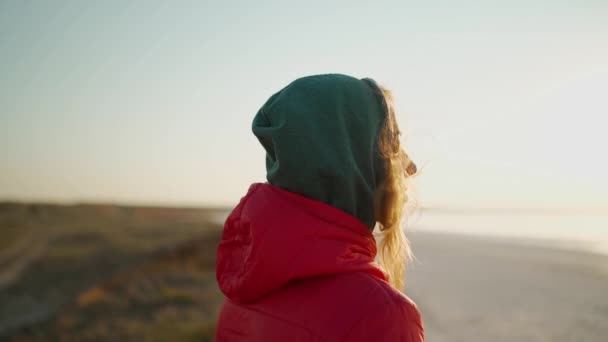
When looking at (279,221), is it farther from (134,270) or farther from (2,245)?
(2,245)

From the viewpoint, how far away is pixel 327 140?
1.27 meters

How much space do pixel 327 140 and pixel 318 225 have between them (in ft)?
0.77

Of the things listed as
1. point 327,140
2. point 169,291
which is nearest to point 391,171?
point 327,140

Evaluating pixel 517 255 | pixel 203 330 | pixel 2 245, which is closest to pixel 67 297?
pixel 203 330

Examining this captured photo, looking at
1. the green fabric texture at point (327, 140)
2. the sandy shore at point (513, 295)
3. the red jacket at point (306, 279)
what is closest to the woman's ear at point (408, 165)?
the green fabric texture at point (327, 140)

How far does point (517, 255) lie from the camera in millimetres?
15523

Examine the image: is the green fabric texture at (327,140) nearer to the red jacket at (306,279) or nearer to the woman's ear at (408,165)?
the red jacket at (306,279)

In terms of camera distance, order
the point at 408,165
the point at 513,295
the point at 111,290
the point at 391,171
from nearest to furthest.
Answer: the point at 391,171 → the point at 408,165 → the point at 111,290 → the point at 513,295

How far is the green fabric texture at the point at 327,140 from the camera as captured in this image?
4.09 feet

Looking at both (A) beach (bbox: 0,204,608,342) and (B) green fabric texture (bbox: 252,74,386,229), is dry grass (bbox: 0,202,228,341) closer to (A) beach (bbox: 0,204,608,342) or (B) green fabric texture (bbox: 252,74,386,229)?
(A) beach (bbox: 0,204,608,342)

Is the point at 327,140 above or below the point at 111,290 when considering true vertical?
above

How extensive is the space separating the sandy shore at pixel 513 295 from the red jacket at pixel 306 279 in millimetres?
6626

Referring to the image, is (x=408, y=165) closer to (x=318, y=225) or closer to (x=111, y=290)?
(x=318, y=225)

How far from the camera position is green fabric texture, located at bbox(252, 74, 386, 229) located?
1.25 m
